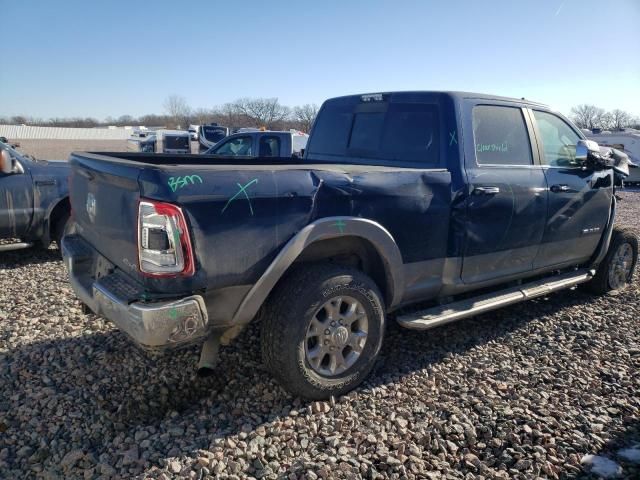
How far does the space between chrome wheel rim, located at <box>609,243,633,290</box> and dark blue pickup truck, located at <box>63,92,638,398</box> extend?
727 millimetres

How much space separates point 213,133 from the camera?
72.4 ft

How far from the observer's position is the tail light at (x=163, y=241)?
2.44m

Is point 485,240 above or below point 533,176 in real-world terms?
below

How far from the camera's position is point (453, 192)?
3.56 metres

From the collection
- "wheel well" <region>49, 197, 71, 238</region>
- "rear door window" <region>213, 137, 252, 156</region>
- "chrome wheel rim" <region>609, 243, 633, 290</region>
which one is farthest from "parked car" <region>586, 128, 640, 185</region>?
"wheel well" <region>49, 197, 71, 238</region>

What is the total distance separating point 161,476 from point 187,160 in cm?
265

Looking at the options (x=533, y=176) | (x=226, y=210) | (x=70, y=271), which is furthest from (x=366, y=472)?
(x=533, y=176)

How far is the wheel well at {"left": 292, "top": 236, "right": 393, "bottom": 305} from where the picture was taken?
3.17 meters

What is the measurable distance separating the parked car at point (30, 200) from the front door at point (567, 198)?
541 centimetres

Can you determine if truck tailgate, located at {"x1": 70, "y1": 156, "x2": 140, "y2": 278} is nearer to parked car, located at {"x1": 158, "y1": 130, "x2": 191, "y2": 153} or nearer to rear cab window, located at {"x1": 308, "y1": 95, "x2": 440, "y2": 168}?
rear cab window, located at {"x1": 308, "y1": 95, "x2": 440, "y2": 168}

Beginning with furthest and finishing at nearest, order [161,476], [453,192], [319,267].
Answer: [453,192] → [319,267] → [161,476]

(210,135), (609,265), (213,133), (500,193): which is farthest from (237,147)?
(213,133)

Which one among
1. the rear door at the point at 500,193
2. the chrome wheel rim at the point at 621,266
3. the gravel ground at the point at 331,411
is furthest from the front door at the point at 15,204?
the chrome wheel rim at the point at 621,266

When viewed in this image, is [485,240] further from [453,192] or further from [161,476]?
[161,476]
